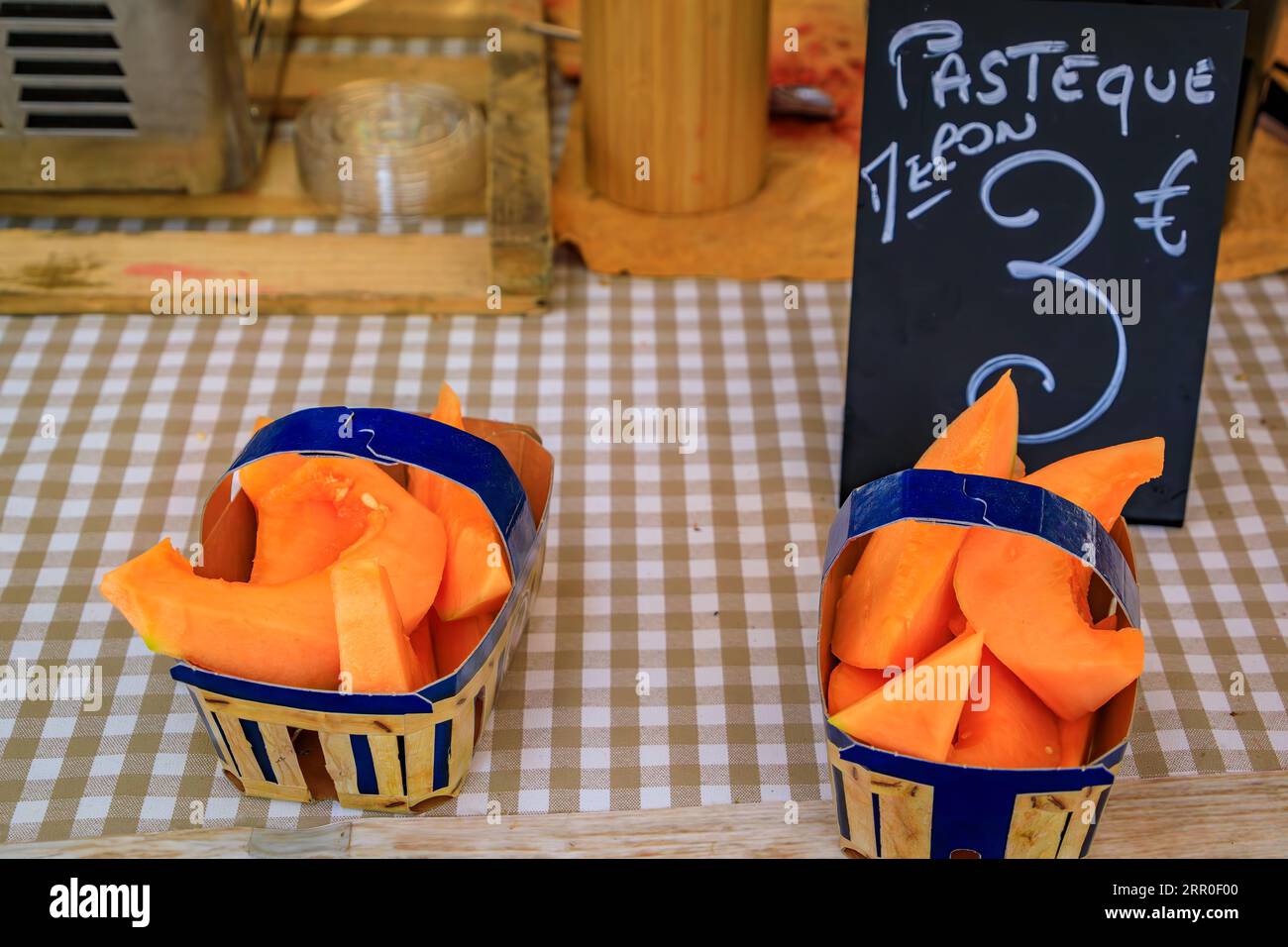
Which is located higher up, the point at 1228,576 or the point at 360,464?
the point at 360,464

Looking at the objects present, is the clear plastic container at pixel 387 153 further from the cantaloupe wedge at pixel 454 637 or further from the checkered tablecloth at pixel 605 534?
the cantaloupe wedge at pixel 454 637

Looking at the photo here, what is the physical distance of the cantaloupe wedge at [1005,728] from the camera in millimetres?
950

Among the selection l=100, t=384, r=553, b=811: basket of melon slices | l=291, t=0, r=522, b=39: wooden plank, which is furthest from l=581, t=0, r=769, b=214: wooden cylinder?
l=100, t=384, r=553, b=811: basket of melon slices

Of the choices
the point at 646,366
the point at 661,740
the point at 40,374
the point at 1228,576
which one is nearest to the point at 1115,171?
the point at 1228,576

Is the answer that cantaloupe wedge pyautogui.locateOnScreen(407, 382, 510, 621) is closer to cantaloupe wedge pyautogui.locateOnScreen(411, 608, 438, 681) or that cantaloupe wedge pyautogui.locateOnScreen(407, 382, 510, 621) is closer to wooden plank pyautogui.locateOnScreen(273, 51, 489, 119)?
cantaloupe wedge pyautogui.locateOnScreen(411, 608, 438, 681)

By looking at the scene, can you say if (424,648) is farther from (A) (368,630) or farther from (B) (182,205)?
(B) (182,205)

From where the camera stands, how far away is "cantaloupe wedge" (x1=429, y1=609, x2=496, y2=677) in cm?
106

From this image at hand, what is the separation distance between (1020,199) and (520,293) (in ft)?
2.06

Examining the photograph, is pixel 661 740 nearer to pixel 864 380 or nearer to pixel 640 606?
pixel 640 606

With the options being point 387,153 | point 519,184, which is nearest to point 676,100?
point 519,184

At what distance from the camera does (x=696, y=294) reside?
5.66 ft

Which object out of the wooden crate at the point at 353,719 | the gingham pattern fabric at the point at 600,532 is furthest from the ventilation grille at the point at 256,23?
the wooden crate at the point at 353,719

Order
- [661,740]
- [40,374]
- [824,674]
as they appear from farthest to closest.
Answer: [40,374] → [661,740] → [824,674]

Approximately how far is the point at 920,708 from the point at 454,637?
368mm
